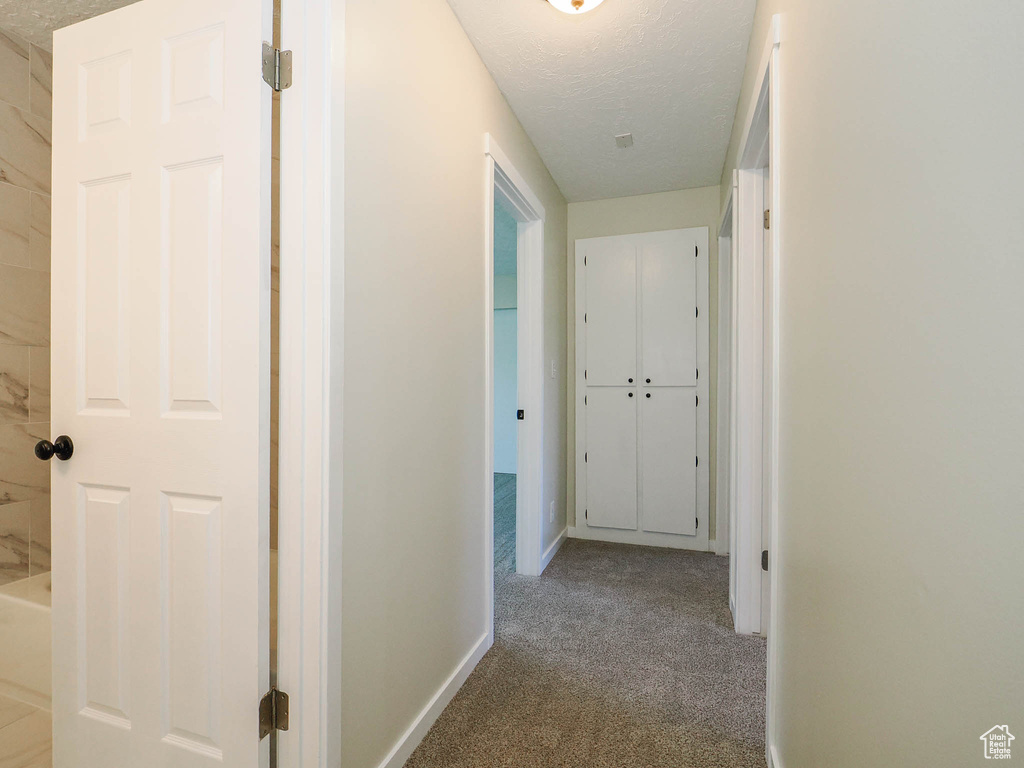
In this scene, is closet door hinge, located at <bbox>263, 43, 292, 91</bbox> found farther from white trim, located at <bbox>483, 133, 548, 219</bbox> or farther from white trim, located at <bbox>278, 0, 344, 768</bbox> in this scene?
white trim, located at <bbox>483, 133, 548, 219</bbox>

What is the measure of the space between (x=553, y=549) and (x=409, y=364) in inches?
87.7

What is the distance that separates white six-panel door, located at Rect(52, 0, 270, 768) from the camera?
3.81 ft

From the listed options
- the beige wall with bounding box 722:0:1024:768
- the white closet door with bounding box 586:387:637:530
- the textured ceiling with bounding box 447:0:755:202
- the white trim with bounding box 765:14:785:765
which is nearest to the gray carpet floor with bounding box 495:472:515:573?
the white closet door with bounding box 586:387:637:530

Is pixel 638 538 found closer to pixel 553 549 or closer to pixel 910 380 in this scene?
pixel 553 549

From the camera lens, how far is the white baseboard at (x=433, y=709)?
142 cm

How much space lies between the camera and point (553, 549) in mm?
3303

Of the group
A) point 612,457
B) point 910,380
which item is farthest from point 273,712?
point 612,457

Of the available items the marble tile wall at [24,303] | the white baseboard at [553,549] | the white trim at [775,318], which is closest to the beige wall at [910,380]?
the white trim at [775,318]

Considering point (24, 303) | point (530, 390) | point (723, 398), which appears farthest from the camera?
point (723, 398)

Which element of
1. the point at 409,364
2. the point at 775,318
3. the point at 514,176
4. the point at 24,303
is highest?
the point at 514,176

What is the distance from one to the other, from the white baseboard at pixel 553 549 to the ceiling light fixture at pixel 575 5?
275cm

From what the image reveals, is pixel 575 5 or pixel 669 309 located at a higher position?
pixel 575 5

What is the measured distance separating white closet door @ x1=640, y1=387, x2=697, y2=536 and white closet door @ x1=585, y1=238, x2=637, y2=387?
301 millimetres

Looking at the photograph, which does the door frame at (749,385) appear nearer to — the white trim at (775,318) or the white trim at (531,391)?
the white trim at (775,318)
